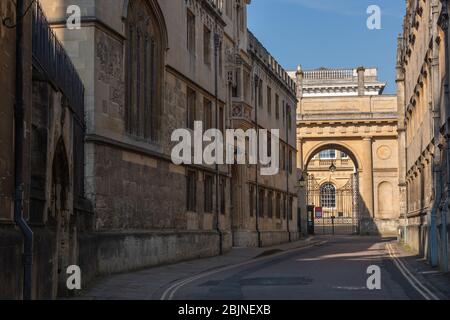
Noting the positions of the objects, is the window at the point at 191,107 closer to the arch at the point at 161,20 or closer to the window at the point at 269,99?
the arch at the point at 161,20

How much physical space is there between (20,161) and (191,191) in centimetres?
1813

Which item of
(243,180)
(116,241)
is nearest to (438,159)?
(116,241)

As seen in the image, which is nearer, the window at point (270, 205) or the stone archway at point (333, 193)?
the window at point (270, 205)

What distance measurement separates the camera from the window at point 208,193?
103 feet

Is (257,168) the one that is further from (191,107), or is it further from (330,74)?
(330,74)

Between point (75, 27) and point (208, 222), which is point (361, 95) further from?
point (75, 27)

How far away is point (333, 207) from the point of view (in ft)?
270

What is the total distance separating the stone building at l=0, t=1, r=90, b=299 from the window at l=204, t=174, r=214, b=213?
47.7 feet

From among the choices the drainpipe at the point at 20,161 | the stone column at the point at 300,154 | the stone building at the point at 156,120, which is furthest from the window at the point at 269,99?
the drainpipe at the point at 20,161

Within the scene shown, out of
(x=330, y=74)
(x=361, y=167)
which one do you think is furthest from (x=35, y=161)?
(x=330, y=74)

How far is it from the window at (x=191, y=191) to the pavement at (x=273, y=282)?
8.06 ft

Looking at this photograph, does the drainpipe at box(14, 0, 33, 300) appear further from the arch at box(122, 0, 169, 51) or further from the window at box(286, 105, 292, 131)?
the window at box(286, 105, 292, 131)

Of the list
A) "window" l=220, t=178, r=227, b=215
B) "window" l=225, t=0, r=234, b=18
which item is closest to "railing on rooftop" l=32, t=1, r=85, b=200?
"window" l=220, t=178, r=227, b=215

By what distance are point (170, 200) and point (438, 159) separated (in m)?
9.12
